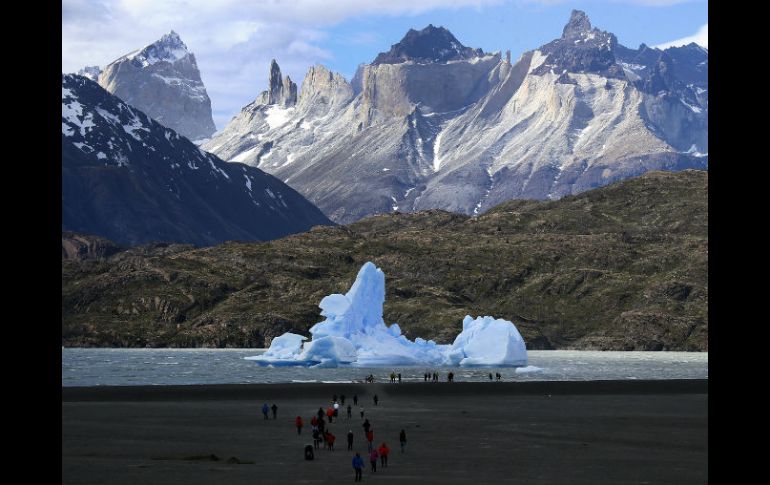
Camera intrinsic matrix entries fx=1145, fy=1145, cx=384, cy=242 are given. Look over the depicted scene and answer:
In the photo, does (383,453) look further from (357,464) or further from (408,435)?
(408,435)

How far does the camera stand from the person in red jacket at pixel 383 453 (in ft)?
190

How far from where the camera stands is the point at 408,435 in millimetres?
81812

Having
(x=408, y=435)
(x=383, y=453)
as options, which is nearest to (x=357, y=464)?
(x=383, y=453)

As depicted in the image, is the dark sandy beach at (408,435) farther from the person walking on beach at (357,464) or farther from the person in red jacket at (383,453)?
the person walking on beach at (357,464)

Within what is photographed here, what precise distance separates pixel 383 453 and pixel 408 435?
24.2 metres

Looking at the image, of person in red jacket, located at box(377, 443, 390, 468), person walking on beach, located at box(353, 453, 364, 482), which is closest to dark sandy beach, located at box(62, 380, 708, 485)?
person in red jacket, located at box(377, 443, 390, 468)

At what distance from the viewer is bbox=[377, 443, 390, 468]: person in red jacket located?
2276 inches

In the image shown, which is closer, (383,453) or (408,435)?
(383,453)

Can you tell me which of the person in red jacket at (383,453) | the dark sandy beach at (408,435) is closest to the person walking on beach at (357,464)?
the dark sandy beach at (408,435)

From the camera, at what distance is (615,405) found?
122 meters

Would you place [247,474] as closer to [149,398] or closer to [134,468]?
[134,468]

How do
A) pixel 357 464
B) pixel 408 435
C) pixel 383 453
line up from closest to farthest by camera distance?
pixel 357 464, pixel 383 453, pixel 408 435

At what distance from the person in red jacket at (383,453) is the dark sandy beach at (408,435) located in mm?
410

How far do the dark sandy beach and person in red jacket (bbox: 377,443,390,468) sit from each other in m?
0.41
